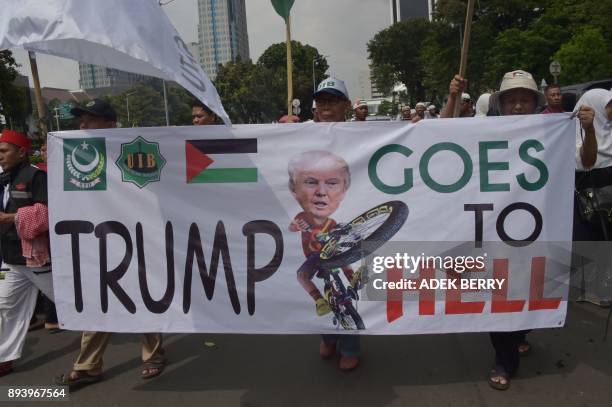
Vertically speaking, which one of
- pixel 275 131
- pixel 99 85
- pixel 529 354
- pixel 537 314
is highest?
pixel 99 85

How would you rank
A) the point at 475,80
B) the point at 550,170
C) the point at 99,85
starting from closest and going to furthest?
the point at 550,170, the point at 99,85, the point at 475,80

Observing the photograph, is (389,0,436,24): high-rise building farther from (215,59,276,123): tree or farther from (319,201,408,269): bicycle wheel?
(319,201,408,269): bicycle wheel

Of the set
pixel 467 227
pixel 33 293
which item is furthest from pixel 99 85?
pixel 467 227

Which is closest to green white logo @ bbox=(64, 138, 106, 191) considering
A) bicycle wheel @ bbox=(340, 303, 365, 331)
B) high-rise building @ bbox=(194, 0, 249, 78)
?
bicycle wheel @ bbox=(340, 303, 365, 331)

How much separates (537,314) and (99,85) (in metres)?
27.9

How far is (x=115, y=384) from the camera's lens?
3455mm

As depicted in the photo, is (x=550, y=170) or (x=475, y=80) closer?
(x=550, y=170)

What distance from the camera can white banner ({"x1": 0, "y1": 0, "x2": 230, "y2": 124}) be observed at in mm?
2529

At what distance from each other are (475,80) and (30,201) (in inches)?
1671

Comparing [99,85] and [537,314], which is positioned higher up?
[99,85]

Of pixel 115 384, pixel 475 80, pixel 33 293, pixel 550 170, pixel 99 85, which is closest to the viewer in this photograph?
pixel 550 170

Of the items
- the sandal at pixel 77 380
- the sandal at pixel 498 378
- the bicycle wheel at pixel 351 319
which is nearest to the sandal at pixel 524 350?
the sandal at pixel 498 378

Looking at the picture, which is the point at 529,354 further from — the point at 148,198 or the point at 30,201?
the point at 30,201

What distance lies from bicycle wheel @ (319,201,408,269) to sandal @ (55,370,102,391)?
5.80ft
